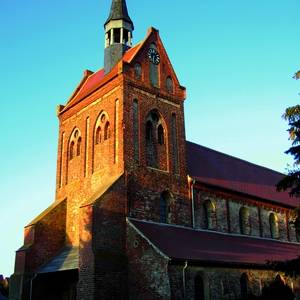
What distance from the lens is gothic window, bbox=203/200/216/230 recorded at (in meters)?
26.8

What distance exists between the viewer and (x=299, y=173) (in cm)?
1580

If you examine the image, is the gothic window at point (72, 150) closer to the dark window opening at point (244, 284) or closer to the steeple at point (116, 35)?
the steeple at point (116, 35)

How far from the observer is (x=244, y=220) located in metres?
29.8

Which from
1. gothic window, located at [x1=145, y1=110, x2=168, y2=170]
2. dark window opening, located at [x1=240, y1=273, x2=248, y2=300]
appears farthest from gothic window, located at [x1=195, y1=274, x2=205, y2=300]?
gothic window, located at [x1=145, y1=110, x2=168, y2=170]

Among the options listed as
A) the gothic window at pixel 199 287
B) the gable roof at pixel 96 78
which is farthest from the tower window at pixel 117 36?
the gothic window at pixel 199 287

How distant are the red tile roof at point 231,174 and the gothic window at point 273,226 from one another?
1.21 m

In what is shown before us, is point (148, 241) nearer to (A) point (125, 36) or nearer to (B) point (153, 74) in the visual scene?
(B) point (153, 74)

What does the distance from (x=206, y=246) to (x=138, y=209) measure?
4.03 m

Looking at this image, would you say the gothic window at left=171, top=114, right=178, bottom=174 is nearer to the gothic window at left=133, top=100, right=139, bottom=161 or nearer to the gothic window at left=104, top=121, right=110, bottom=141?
the gothic window at left=133, top=100, right=139, bottom=161

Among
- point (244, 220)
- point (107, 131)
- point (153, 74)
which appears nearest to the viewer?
point (107, 131)

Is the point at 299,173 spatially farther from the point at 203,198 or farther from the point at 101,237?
the point at 203,198

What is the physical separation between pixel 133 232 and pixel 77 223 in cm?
487

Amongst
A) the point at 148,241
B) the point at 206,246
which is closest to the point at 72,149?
the point at 148,241

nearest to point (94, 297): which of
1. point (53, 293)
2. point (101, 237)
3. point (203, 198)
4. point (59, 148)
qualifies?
point (101, 237)
